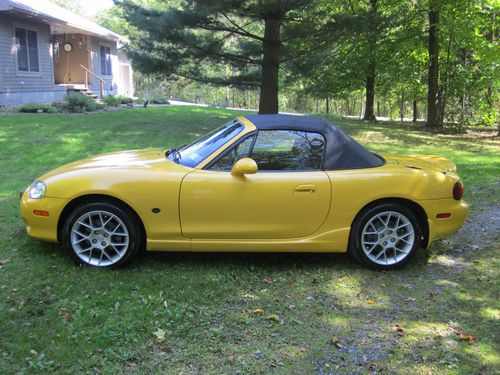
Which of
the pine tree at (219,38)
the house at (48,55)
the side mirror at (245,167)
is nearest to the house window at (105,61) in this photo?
the house at (48,55)

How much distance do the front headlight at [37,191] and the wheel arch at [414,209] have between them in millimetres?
2823

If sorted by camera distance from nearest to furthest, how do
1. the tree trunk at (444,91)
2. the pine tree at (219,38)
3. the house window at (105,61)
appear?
1. the pine tree at (219,38)
2. the tree trunk at (444,91)
3. the house window at (105,61)

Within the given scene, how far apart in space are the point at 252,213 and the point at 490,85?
15979 mm

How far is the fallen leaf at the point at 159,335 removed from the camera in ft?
10.5

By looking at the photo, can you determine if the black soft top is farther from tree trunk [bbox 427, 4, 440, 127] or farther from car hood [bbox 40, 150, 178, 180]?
tree trunk [bbox 427, 4, 440, 127]

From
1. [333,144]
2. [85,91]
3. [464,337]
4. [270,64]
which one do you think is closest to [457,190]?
[333,144]

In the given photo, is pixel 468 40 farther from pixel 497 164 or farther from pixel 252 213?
pixel 252 213

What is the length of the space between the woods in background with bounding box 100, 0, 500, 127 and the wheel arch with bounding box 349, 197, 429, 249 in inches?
331

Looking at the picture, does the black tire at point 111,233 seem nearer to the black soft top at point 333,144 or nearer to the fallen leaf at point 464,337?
the black soft top at point 333,144

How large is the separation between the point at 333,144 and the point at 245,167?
3.09 ft

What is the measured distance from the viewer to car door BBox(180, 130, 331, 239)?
416 centimetres

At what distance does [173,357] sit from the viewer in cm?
302

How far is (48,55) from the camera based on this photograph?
66.2 ft

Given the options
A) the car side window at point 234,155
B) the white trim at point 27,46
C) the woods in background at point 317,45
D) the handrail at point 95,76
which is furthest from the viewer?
the handrail at point 95,76
